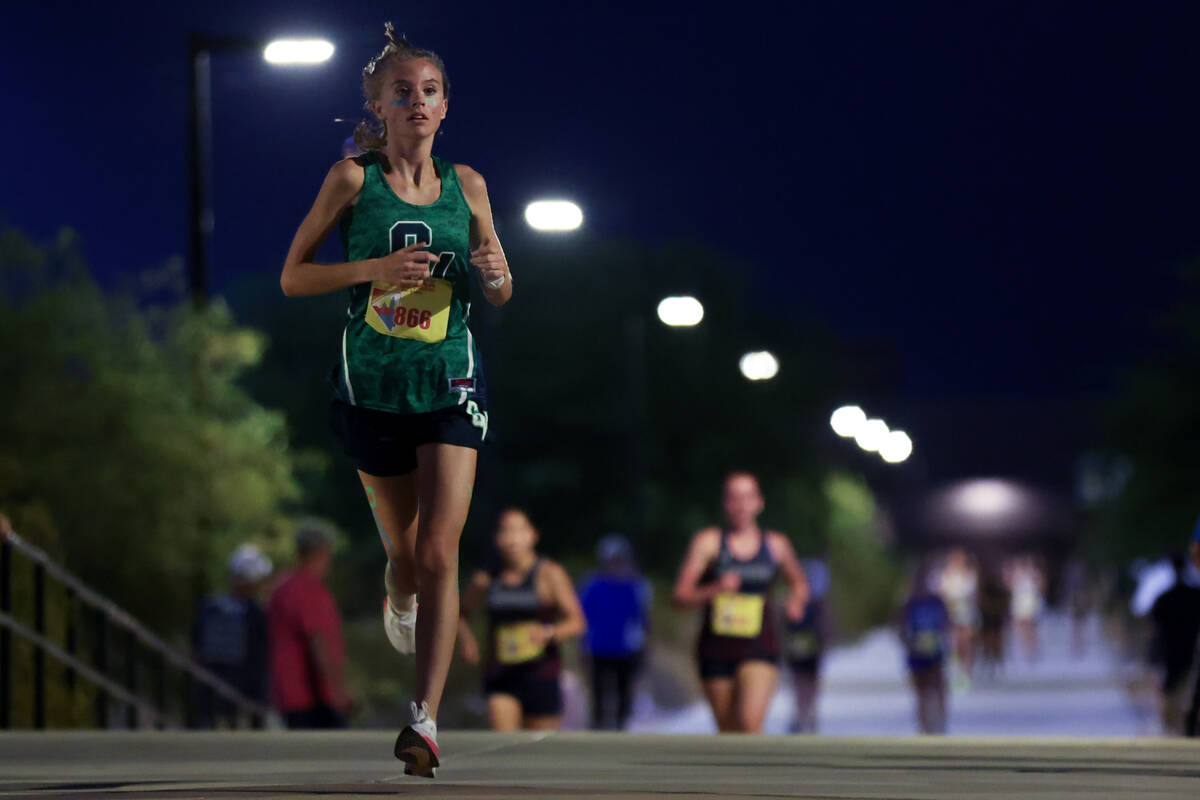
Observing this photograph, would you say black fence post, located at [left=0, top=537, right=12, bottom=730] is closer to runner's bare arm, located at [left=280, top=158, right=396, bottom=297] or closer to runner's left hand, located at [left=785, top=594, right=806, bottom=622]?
runner's left hand, located at [left=785, top=594, right=806, bottom=622]

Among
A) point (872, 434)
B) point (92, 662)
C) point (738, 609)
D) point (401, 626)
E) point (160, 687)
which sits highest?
point (872, 434)

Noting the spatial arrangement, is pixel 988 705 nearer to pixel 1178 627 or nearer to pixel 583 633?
pixel 1178 627

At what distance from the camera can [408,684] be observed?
84.1 ft

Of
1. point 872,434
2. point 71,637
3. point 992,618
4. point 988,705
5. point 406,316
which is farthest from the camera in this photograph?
point 872,434

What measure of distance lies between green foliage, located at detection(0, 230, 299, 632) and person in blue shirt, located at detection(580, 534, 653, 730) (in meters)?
3.84

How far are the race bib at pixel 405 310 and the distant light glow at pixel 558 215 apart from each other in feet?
40.2

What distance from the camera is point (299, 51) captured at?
621 inches

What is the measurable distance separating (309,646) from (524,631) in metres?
1.75

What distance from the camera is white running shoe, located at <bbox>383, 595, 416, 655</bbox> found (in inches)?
259

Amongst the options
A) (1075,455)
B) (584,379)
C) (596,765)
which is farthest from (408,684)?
(1075,455)

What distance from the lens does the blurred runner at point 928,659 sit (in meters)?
22.2

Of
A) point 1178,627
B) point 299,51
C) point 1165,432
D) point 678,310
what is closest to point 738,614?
point 299,51

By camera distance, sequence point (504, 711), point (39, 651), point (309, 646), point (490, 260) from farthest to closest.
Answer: point (309, 646) < point (504, 711) < point (39, 651) < point (490, 260)

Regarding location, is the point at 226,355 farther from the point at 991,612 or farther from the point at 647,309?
the point at 647,309
